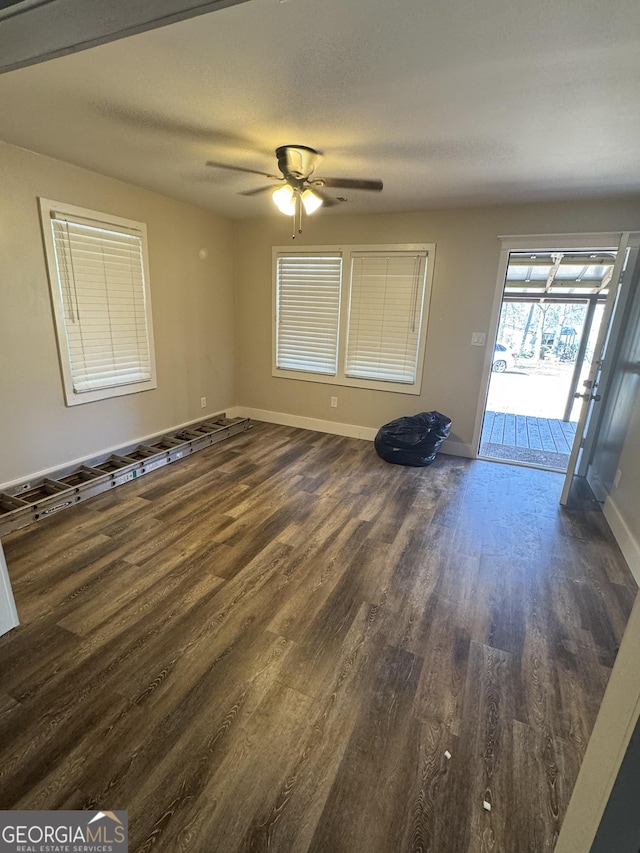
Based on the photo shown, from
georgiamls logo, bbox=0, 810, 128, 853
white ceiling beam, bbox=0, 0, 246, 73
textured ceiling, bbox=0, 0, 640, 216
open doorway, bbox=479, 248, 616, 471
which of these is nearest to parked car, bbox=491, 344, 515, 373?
open doorway, bbox=479, 248, 616, 471

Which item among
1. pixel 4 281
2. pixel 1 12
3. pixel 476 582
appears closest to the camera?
pixel 1 12

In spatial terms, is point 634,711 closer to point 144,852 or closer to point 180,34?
point 144,852

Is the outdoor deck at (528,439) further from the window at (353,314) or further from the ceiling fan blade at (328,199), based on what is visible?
the ceiling fan blade at (328,199)

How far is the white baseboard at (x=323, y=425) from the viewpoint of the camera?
14.5ft

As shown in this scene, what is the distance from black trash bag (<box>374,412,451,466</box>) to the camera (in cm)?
407

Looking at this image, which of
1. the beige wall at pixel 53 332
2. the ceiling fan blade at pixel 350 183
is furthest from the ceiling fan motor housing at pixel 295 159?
the beige wall at pixel 53 332

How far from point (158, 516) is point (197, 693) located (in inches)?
62.3

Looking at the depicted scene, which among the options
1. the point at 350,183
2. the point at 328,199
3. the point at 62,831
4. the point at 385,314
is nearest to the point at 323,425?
the point at 385,314

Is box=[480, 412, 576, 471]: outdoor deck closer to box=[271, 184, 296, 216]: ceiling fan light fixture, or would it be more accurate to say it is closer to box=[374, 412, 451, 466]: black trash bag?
box=[374, 412, 451, 466]: black trash bag

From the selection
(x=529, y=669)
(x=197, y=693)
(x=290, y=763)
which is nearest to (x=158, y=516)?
(x=197, y=693)

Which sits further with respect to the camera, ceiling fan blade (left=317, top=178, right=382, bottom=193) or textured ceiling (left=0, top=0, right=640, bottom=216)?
ceiling fan blade (left=317, top=178, right=382, bottom=193)

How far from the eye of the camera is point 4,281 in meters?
2.79

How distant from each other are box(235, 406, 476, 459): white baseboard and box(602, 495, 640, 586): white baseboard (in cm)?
140

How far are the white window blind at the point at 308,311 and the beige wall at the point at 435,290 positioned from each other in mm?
184
